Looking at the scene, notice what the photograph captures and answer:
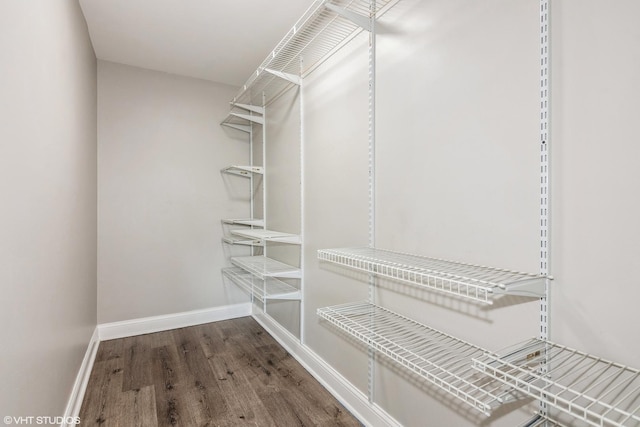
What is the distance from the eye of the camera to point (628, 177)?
0.76 metres

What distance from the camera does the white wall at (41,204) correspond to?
2.98 ft

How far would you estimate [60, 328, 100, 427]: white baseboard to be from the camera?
1.57 meters

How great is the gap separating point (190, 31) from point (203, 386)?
91.5 inches

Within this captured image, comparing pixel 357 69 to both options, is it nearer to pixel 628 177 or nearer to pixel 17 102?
pixel 628 177

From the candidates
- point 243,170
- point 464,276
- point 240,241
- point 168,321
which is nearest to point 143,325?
point 168,321

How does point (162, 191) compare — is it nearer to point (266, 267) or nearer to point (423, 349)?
point (266, 267)

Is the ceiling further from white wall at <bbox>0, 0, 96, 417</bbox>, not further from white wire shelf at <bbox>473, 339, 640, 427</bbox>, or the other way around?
white wire shelf at <bbox>473, 339, 640, 427</bbox>

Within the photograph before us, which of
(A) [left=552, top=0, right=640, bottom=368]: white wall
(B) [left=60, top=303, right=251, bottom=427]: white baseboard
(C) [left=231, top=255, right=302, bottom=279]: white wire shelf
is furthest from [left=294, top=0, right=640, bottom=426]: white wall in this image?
(B) [left=60, top=303, right=251, bottom=427]: white baseboard

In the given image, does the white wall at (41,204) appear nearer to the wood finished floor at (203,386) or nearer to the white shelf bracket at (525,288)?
the wood finished floor at (203,386)

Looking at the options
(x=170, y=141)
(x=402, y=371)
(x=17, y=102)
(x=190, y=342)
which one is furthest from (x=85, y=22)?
(x=402, y=371)

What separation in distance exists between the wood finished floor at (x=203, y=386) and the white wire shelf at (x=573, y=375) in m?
1.08

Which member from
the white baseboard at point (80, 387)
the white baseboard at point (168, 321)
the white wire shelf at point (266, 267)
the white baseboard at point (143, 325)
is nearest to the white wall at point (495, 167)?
the white wire shelf at point (266, 267)

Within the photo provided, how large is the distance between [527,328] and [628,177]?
19.4 inches

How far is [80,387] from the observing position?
72.8 inches
